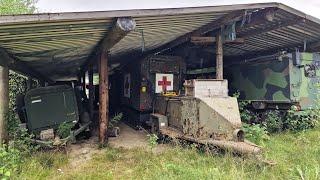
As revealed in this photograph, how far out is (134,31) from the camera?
808cm

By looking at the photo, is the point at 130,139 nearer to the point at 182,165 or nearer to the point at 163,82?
the point at 163,82

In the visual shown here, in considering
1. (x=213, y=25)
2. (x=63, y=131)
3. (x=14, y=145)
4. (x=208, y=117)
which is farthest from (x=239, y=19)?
(x=14, y=145)

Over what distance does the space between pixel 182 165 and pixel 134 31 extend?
10.6 ft

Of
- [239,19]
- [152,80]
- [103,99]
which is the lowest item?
[103,99]

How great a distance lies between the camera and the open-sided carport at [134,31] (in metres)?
6.20

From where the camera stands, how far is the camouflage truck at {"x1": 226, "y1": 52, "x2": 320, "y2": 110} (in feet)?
33.7

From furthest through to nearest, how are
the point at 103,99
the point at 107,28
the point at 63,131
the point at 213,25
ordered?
the point at 103,99 < the point at 213,25 < the point at 63,131 < the point at 107,28

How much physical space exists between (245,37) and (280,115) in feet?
8.17

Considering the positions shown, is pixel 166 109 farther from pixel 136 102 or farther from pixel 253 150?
pixel 253 150

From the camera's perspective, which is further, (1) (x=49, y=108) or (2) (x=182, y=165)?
(1) (x=49, y=108)

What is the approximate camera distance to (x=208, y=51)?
13.1m

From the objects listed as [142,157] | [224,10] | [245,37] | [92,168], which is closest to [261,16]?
[224,10]

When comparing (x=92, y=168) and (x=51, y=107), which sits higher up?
(x=51, y=107)

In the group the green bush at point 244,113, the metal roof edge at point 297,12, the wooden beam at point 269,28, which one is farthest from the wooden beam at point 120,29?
the green bush at point 244,113
